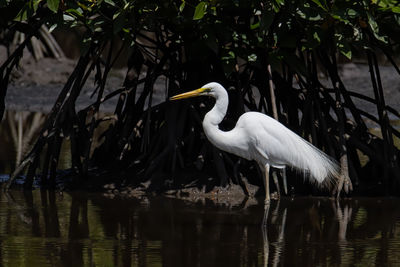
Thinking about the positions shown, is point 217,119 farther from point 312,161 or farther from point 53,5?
point 53,5

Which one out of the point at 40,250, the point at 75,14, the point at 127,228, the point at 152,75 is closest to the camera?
the point at 40,250

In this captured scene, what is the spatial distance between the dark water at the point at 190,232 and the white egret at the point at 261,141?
0.42m

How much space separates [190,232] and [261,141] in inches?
48.1

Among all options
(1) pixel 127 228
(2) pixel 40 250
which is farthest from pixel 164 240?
(2) pixel 40 250

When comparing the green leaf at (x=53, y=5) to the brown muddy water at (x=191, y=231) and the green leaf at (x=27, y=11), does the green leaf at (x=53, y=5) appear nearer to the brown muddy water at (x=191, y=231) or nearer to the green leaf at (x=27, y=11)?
the green leaf at (x=27, y=11)

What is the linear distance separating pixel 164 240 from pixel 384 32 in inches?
115

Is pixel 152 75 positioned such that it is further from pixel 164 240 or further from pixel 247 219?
pixel 164 240

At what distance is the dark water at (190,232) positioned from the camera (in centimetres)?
596

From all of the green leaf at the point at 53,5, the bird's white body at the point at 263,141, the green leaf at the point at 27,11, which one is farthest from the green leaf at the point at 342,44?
the green leaf at the point at 27,11

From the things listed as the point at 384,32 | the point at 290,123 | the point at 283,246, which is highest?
the point at 384,32

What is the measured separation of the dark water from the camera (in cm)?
596

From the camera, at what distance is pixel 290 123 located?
8.88 meters

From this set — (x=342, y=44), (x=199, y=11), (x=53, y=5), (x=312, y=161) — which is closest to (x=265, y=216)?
(x=312, y=161)

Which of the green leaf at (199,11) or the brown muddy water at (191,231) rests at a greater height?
the green leaf at (199,11)
